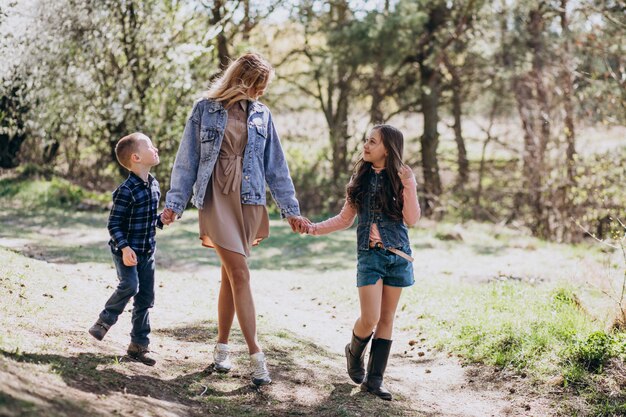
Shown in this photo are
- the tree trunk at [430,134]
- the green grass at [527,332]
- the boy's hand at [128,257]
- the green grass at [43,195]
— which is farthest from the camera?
the tree trunk at [430,134]

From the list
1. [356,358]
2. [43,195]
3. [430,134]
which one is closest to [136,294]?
[356,358]

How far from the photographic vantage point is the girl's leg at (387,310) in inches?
197

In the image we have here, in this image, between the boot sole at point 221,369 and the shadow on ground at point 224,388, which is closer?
the shadow on ground at point 224,388

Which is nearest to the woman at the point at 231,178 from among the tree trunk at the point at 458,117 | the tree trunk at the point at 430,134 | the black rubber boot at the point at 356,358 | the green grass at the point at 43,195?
the black rubber boot at the point at 356,358

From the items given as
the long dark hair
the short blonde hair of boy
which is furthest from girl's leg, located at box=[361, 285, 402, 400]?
the short blonde hair of boy

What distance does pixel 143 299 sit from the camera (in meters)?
5.03

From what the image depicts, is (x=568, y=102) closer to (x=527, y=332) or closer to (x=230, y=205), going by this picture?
(x=527, y=332)

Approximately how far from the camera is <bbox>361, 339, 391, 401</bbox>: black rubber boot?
505 cm

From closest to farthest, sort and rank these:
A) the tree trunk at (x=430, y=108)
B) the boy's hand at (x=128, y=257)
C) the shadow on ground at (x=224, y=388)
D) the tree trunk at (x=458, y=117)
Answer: the shadow on ground at (x=224, y=388), the boy's hand at (x=128, y=257), the tree trunk at (x=430, y=108), the tree trunk at (x=458, y=117)

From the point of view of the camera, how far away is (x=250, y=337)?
484 centimetres

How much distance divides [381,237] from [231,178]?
108cm

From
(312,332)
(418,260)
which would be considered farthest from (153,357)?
(418,260)

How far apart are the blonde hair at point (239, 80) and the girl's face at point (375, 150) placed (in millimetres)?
851

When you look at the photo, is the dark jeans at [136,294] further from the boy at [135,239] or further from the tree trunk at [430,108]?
the tree trunk at [430,108]
